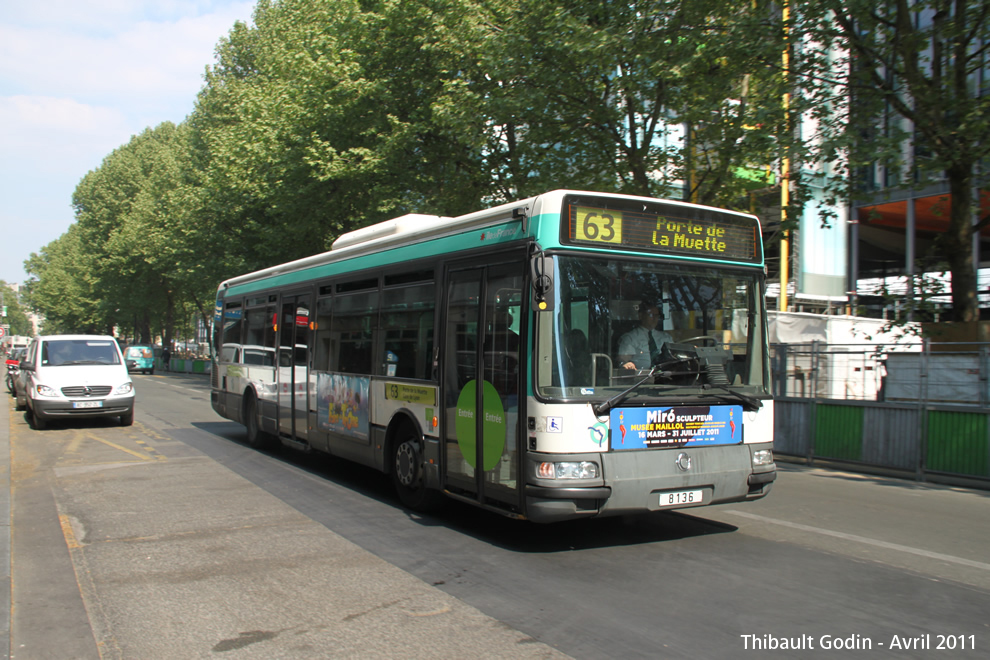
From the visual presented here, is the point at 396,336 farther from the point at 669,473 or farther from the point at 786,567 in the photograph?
the point at 786,567

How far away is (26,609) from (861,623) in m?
5.20

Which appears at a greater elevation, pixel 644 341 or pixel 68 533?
pixel 644 341

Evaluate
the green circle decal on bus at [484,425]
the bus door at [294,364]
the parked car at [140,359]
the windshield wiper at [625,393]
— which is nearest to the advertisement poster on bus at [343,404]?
the bus door at [294,364]

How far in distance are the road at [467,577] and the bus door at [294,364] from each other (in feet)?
5.48

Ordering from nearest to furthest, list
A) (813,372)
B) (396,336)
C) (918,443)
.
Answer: (396,336)
(918,443)
(813,372)

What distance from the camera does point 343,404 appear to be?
9977 mm

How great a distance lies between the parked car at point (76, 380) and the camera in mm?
15734

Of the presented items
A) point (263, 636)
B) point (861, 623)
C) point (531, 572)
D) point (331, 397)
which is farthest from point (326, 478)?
point (861, 623)

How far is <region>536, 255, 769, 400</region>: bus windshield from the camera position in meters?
6.20

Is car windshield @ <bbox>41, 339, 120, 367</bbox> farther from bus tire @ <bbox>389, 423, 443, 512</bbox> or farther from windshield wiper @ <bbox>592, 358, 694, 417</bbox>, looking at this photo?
windshield wiper @ <bbox>592, 358, 694, 417</bbox>

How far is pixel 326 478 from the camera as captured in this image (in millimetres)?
10391

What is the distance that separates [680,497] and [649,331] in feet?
4.50

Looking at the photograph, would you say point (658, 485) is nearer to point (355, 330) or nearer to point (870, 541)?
point (870, 541)

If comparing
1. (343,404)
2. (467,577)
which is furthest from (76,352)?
(467,577)
